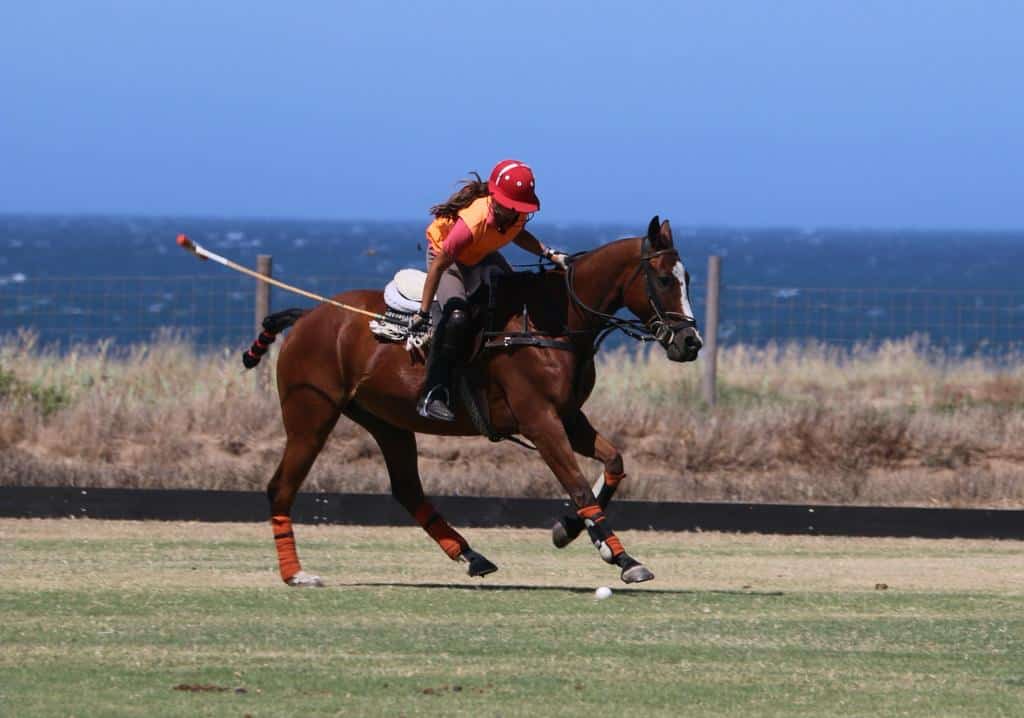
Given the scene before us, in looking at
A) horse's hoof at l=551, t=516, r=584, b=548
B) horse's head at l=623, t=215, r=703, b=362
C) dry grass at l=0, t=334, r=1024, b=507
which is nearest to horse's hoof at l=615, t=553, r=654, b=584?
horse's hoof at l=551, t=516, r=584, b=548

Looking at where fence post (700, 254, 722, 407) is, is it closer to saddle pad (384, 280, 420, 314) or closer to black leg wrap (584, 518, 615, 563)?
saddle pad (384, 280, 420, 314)

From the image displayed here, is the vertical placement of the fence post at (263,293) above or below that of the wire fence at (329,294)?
above

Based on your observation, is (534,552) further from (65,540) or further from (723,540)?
(65,540)

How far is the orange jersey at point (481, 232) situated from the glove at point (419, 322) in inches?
16.0

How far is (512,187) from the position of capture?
11961mm

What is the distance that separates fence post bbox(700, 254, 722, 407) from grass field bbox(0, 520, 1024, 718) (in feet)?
23.2

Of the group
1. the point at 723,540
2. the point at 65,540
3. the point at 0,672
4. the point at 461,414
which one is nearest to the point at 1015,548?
the point at 723,540

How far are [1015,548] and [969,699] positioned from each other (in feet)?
22.2

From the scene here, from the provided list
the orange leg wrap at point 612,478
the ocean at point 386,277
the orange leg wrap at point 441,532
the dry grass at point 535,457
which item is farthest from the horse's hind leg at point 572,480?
the ocean at point 386,277

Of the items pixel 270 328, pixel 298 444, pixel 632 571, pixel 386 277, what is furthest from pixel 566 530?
pixel 386 277

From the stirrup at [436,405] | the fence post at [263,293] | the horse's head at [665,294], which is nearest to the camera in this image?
the horse's head at [665,294]

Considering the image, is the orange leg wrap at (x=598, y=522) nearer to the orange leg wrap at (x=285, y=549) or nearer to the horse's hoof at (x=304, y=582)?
the horse's hoof at (x=304, y=582)

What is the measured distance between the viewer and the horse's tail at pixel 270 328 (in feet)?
44.4

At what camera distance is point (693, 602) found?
11.8m
